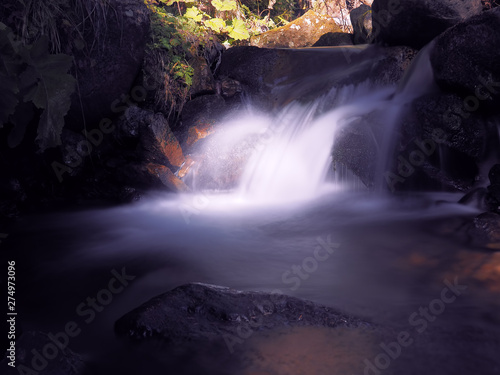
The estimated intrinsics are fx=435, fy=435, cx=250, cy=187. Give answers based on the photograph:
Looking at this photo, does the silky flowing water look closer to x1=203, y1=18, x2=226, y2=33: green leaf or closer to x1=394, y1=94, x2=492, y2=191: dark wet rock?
x1=394, y1=94, x2=492, y2=191: dark wet rock

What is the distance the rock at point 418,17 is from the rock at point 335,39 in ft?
6.51

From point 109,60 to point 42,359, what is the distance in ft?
14.7

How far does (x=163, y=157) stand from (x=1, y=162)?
1.91m

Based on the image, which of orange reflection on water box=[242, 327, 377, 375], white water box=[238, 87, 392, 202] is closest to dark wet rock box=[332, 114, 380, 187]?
white water box=[238, 87, 392, 202]

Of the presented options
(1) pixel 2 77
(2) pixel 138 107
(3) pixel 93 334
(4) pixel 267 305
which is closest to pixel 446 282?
(4) pixel 267 305

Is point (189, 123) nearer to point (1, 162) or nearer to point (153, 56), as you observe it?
point (153, 56)

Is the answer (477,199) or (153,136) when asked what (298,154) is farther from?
(477,199)

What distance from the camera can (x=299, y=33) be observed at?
10.0 metres

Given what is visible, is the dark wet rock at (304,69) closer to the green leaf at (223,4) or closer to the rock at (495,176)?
the green leaf at (223,4)

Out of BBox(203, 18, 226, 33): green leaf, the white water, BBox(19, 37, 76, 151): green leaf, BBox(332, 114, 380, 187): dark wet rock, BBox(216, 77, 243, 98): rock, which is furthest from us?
BBox(203, 18, 226, 33): green leaf

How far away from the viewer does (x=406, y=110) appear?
18.5ft

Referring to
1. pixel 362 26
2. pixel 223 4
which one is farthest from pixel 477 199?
pixel 223 4

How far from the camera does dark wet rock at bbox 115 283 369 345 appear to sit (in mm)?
2240

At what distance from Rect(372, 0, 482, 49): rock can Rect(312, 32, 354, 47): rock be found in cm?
198
